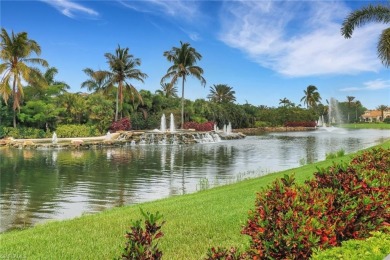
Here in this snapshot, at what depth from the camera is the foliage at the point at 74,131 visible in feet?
Result: 128

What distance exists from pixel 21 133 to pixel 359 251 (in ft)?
128

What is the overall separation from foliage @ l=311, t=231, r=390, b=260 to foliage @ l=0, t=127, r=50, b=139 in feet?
125

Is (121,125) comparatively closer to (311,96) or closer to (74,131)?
(74,131)

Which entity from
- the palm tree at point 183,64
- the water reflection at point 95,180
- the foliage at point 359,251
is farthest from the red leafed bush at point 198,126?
the foliage at point 359,251

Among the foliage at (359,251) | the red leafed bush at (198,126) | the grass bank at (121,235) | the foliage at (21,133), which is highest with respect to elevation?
the red leafed bush at (198,126)

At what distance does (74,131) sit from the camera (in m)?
39.6

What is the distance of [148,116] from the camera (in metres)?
51.1

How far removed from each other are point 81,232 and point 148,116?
1786 inches

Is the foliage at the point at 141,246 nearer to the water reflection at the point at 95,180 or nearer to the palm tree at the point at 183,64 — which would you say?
the water reflection at the point at 95,180

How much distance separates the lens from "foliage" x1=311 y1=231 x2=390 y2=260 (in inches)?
115

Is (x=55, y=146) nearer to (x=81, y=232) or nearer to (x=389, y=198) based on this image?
(x=81, y=232)

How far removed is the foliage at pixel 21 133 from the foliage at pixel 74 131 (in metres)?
1.38

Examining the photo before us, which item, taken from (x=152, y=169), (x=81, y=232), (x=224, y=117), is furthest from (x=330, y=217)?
(x=224, y=117)

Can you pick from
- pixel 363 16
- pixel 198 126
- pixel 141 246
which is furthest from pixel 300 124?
pixel 141 246
